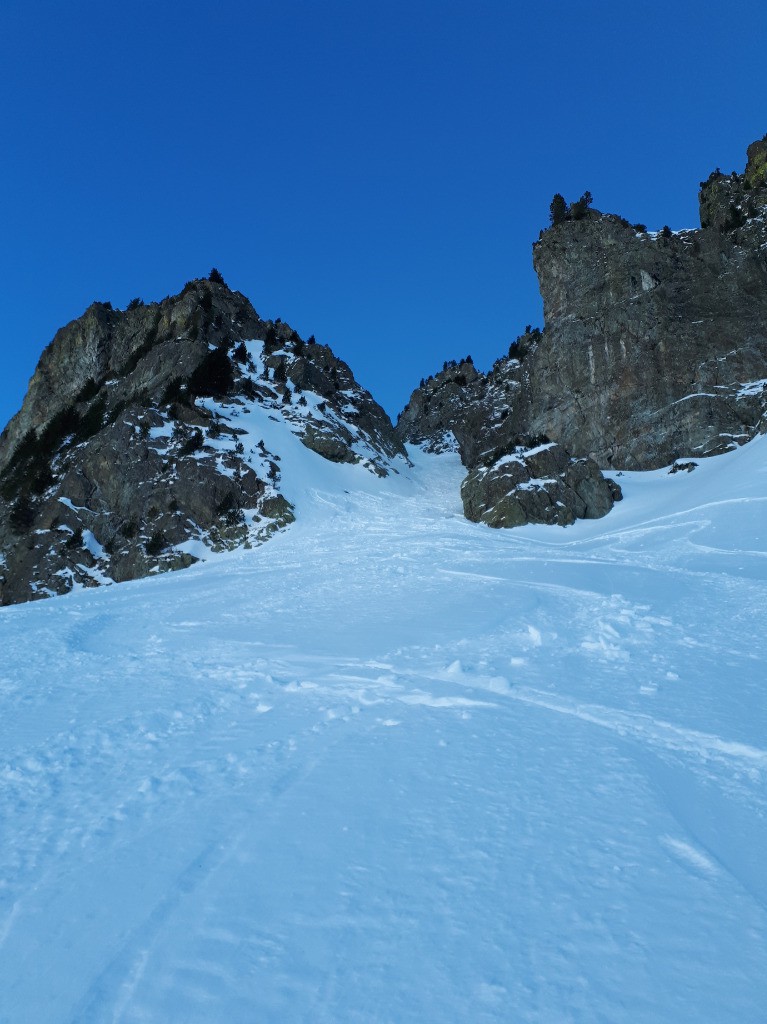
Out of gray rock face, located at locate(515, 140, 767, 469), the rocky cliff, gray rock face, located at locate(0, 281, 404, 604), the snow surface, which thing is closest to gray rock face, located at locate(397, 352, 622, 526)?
the rocky cliff

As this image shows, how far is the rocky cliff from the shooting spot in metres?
36.4

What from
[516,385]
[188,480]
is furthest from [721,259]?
[188,480]

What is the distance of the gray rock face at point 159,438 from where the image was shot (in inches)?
1233

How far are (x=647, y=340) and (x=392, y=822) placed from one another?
42.9m

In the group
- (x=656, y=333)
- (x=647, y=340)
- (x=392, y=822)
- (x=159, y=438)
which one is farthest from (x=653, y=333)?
(x=392, y=822)

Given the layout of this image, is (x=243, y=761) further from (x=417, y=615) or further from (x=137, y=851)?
(x=417, y=615)

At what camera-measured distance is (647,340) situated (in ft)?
132

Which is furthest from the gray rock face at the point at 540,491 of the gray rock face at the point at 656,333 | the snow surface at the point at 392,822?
the snow surface at the point at 392,822

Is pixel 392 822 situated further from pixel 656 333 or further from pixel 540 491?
pixel 656 333

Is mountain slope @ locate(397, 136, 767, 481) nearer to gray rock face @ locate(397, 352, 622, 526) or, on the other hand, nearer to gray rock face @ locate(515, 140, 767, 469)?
gray rock face @ locate(515, 140, 767, 469)

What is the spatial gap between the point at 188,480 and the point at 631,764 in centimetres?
3175

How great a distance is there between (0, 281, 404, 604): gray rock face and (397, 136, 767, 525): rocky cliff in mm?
12856

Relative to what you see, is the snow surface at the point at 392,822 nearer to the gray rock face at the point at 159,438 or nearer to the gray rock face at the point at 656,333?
the gray rock face at the point at 159,438

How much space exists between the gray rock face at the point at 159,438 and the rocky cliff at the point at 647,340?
12856mm
